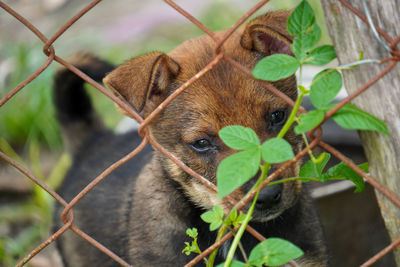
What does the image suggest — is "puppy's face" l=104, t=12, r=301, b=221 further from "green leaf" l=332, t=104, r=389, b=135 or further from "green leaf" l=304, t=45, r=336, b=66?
"green leaf" l=332, t=104, r=389, b=135

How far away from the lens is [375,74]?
1567 millimetres

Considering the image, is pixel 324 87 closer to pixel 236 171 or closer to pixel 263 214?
pixel 236 171

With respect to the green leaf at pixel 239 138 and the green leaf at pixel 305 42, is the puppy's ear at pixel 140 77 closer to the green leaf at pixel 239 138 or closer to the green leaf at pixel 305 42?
the green leaf at pixel 239 138

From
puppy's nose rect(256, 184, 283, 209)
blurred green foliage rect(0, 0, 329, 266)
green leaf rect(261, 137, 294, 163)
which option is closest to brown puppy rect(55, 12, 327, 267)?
puppy's nose rect(256, 184, 283, 209)

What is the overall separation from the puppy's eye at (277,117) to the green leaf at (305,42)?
0.79 m

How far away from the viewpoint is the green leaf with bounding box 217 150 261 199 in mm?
1467

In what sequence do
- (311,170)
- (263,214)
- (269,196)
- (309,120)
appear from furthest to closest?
(263,214) → (269,196) → (311,170) → (309,120)

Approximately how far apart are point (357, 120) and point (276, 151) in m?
0.26

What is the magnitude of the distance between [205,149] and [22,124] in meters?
3.75

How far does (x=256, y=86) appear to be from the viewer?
2.31 m

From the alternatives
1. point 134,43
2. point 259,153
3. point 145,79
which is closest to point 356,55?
point 259,153

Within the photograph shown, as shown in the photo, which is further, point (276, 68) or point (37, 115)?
point (37, 115)

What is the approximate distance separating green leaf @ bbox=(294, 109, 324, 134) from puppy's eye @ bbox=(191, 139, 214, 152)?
941mm

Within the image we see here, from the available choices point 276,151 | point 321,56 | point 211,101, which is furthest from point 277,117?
point 276,151
